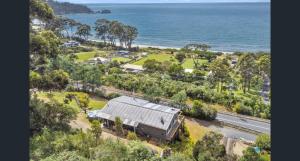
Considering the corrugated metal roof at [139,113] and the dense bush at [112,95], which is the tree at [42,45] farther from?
the dense bush at [112,95]

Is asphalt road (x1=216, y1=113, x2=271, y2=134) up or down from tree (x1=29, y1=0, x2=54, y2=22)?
down

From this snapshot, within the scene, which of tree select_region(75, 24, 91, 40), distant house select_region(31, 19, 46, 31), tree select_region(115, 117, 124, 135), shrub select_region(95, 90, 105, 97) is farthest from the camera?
tree select_region(75, 24, 91, 40)

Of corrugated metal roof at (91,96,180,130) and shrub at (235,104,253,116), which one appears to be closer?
corrugated metal roof at (91,96,180,130)

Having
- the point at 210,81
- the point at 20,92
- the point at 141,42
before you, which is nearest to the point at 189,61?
the point at 210,81

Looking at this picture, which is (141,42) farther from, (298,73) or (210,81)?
(298,73)

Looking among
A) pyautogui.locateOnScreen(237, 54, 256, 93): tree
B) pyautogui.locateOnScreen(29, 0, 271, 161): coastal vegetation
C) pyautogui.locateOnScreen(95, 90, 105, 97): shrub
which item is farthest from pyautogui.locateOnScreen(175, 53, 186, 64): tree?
pyautogui.locateOnScreen(95, 90, 105, 97): shrub

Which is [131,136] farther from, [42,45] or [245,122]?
[245,122]

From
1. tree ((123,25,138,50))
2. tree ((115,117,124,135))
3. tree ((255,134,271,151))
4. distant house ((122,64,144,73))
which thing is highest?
tree ((123,25,138,50))

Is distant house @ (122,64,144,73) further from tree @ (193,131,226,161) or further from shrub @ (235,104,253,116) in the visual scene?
tree @ (193,131,226,161)
